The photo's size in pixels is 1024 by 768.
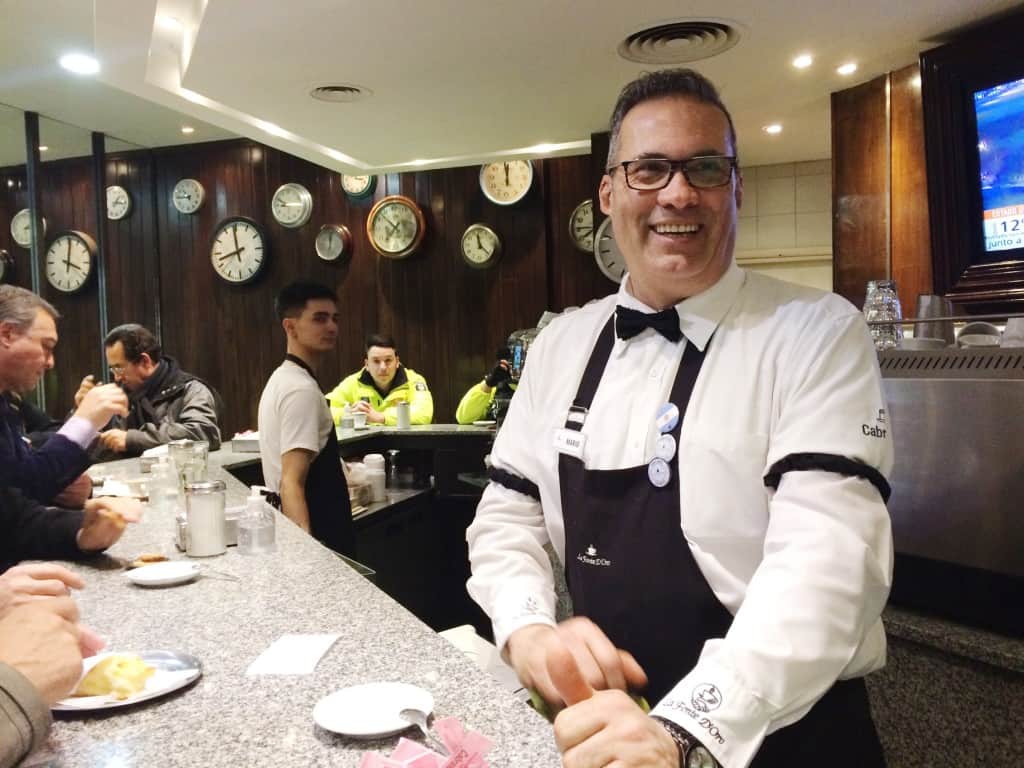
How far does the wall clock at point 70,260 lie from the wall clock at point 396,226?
289 centimetres

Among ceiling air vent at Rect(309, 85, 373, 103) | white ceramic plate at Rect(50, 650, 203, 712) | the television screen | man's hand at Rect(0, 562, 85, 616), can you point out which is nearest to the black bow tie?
white ceramic plate at Rect(50, 650, 203, 712)

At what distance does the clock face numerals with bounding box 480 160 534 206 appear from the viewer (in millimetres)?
6634

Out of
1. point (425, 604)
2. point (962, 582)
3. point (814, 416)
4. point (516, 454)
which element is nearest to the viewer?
point (814, 416)

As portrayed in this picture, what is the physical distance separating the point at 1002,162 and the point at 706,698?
361 centimetres

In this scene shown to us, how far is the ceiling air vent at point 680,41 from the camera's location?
3721mm

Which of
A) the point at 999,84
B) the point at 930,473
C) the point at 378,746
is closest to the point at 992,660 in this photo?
the point at 930,473

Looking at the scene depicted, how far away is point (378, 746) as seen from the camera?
101 centimetres

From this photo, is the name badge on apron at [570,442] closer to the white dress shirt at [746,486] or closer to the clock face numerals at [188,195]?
the white dress shirt at [746,486]

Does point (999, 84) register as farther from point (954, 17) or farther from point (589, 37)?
point (589, 37)

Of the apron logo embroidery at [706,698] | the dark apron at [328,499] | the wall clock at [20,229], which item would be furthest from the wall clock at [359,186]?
the apron logo embroidery at [706,698]

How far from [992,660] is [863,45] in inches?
133

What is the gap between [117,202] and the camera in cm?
784

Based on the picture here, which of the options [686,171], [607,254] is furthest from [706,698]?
[607,254]

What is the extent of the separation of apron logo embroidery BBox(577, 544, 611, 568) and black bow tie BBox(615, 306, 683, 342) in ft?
1.22
